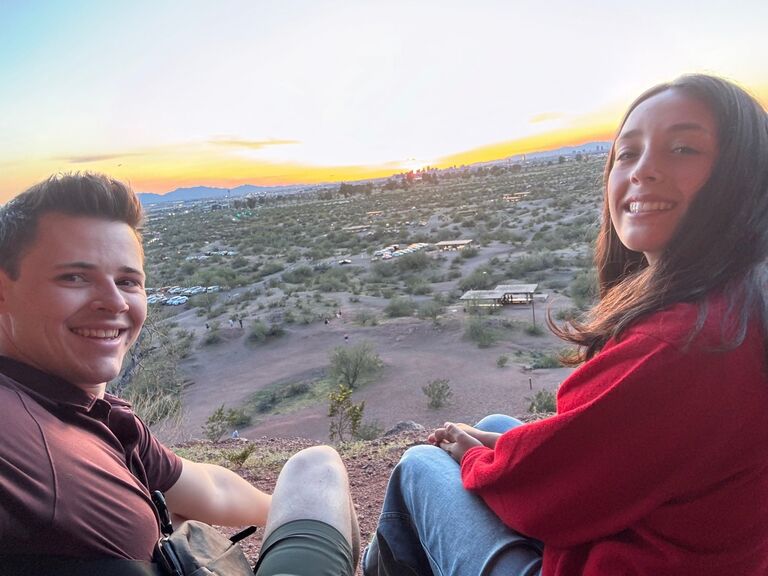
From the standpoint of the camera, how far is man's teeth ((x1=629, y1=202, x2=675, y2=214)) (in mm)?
1654

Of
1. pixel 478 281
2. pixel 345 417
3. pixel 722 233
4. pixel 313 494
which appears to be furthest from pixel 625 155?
pixel 478 281

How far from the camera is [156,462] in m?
2.07

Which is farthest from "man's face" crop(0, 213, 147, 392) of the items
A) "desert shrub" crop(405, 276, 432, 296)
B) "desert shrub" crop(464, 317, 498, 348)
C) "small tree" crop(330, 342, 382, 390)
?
"desert shrub" crop(405, 276, 432, 296)

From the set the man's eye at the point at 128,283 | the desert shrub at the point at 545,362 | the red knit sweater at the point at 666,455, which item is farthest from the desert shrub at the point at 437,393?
the red knit sweater at the point at 666,455

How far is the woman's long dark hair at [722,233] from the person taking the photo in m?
1.44

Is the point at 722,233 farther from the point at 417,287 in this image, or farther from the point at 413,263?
the point at 413,263

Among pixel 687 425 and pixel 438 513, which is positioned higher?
pixel 687 425

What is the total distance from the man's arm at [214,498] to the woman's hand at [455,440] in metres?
0.80

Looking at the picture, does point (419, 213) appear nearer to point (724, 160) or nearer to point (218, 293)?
point (218, 293)

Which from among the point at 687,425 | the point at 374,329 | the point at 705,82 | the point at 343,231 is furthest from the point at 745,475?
the point at 343,231

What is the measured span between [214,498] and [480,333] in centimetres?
1212

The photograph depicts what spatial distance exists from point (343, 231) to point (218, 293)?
14.9 meters

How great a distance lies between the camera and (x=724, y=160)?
62.0 inches

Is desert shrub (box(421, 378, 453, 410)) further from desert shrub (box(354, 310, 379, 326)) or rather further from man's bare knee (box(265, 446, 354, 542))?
man's bare knee (box(265, 446, 354, 542))
